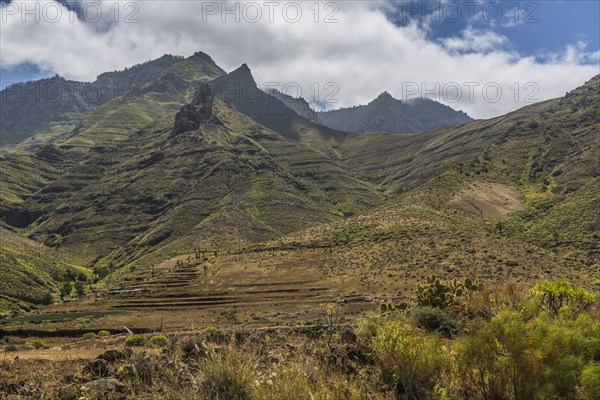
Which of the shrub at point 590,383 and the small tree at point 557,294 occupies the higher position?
the shrub at point 590,383

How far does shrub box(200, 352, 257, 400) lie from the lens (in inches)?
288

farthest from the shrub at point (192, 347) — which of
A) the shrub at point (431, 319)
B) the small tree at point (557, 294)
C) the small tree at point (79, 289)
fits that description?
the small tree at point (79, 289)

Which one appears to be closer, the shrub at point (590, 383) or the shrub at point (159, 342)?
the shrub at point (590, 383)

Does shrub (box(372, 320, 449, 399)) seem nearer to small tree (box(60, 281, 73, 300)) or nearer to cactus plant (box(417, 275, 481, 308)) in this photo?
cactus plant (box(417, 275, 481, 308))

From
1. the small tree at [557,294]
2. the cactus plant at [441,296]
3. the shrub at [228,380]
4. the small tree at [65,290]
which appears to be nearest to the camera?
the shrub at [228,380]

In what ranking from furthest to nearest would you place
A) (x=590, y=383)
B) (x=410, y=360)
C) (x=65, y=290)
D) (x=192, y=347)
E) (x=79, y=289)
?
(x=65, y=290) < (x=79, y=289) < (x=192, y=347) < (x=410, y=360) < (x=590, y=383)

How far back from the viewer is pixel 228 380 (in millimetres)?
7418

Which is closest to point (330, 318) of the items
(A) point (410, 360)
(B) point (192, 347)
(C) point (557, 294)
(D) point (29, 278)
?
(A) point (410, 360)

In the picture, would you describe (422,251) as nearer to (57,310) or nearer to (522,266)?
(522,266)

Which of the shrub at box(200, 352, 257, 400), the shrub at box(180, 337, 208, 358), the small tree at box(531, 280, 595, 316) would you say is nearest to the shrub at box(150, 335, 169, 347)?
the shrub at box(180, 337, 208, 358)

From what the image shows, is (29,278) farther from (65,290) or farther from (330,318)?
(330,318)

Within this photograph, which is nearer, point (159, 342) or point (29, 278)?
point (159, 342)

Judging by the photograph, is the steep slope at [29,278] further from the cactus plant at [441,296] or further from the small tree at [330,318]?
the small tree at [330,318]

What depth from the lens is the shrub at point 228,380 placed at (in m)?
7.32
